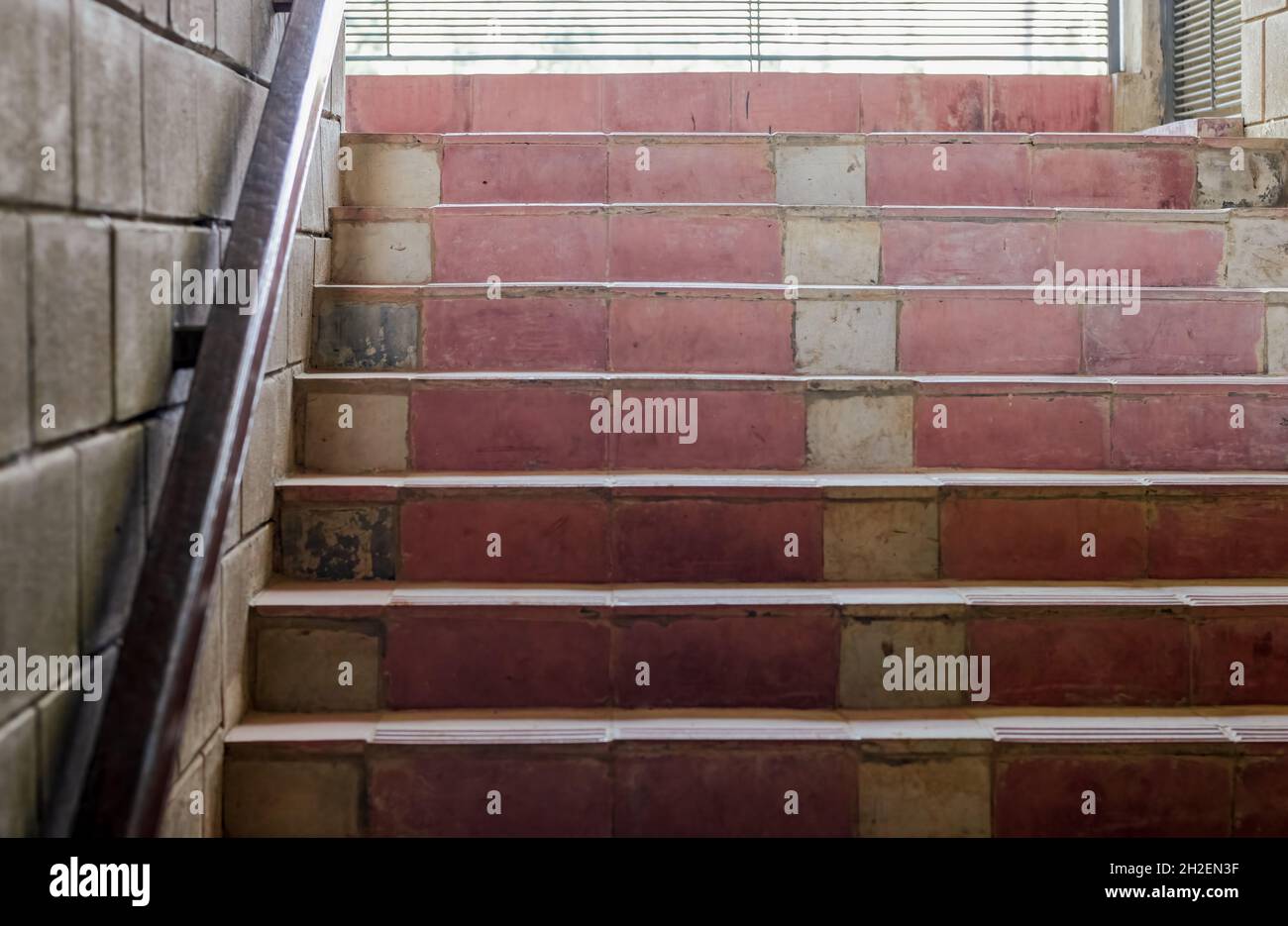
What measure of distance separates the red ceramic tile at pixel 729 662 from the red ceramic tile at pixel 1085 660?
286mm

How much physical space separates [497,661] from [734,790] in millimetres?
472

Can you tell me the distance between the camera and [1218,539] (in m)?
2.31

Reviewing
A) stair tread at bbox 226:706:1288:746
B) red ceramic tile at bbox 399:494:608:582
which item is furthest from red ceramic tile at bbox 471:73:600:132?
stair tread at bbox 226:706:1288:746

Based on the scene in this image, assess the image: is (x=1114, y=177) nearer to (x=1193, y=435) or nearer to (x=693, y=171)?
(x=1193, y=435)

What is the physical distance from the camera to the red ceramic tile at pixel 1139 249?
281 cm

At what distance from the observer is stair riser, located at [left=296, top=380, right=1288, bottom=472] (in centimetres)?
242

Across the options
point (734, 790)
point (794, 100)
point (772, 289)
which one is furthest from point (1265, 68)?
point (734, 790)

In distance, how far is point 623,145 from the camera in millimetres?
3090

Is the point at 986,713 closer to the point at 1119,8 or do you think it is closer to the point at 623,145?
the point at 623,145

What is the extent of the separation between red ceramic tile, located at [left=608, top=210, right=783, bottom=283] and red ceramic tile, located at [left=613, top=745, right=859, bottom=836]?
124 centimetres

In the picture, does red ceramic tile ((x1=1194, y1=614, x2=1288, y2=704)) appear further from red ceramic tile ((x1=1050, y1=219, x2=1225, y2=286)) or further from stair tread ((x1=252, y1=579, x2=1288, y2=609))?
red ceramic tile ((x1=1050, y1=219, x2=1225, y2=286))

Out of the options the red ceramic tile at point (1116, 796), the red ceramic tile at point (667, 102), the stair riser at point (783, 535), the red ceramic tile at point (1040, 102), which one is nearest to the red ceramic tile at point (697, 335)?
the stair riser at point (783, 535)
